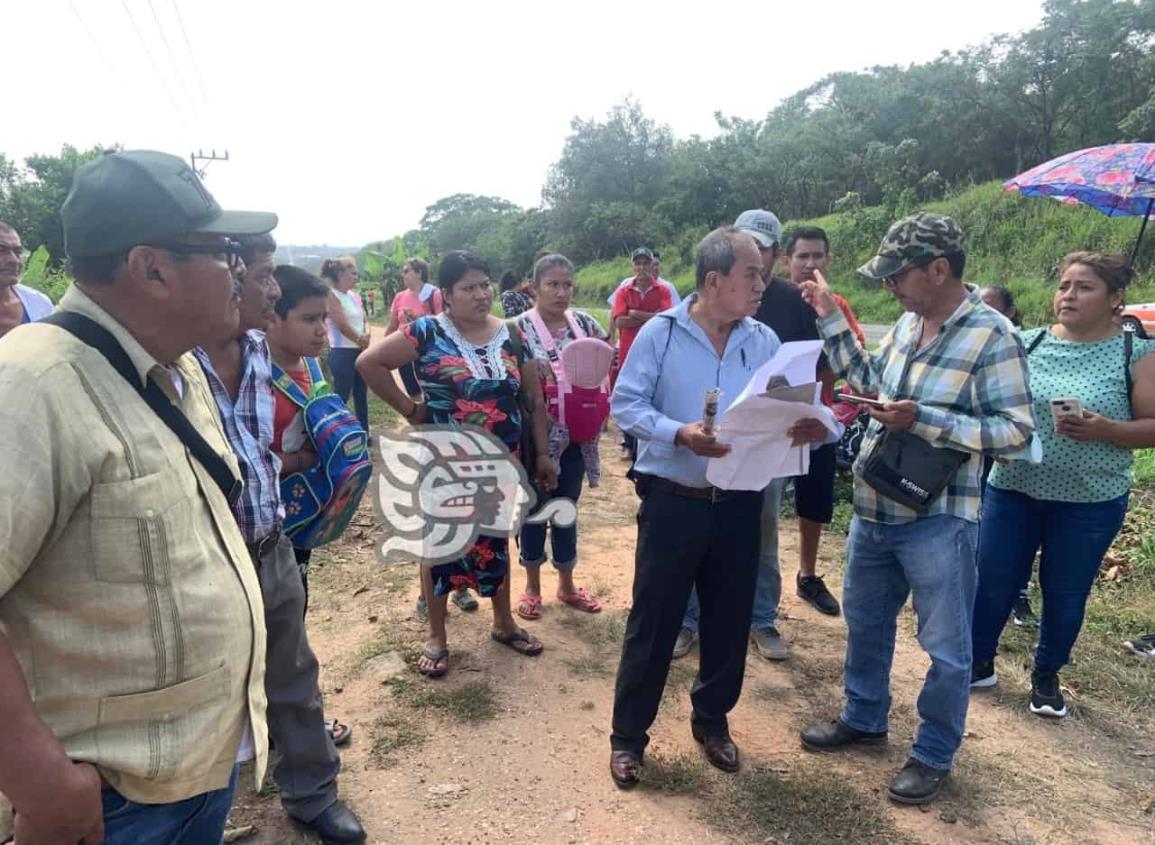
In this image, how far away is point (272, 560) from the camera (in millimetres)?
2141

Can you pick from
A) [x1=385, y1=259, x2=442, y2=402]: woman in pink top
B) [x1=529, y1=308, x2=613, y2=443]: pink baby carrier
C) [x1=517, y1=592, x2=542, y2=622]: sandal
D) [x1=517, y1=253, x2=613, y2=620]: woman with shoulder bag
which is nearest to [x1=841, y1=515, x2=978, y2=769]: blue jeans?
[x1=529, y1=308, x2=613, y2=443]: pink baby carrier

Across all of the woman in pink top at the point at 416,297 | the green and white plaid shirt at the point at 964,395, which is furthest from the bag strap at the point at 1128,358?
the woman in pink top at the point at 416,297

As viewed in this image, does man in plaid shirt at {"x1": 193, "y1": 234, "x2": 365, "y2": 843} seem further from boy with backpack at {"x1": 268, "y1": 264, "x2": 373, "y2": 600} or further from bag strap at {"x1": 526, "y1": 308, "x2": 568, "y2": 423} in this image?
bag strap at {"x1": 526, "y1": 308, "x2": 568, "y2": 423}

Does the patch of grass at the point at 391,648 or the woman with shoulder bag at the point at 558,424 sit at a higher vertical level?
the woman with shoulder bag at the point at 558,424

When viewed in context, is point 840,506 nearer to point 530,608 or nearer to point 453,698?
point 530,608

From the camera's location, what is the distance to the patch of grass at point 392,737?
9.23 feet

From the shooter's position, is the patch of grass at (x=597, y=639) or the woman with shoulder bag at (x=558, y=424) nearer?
the patch of grass at (x=597, y=639)

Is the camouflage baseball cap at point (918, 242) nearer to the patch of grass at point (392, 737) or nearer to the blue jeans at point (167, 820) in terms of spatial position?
the blue jeans at point (167, 820)

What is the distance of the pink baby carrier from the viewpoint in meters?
3.66

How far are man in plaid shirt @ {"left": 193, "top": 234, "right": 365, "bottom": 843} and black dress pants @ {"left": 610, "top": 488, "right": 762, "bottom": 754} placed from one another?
3.55ft

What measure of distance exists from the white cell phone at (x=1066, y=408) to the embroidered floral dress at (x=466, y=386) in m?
2.28

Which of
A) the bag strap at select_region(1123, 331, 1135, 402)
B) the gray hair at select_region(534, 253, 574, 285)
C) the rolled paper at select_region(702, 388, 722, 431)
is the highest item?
the gray hair at select_region(534, 253, 574, 285)

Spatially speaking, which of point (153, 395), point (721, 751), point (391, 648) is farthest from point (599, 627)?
point (153, 395)

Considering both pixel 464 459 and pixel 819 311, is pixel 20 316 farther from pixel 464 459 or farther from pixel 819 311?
pixel 819 311
